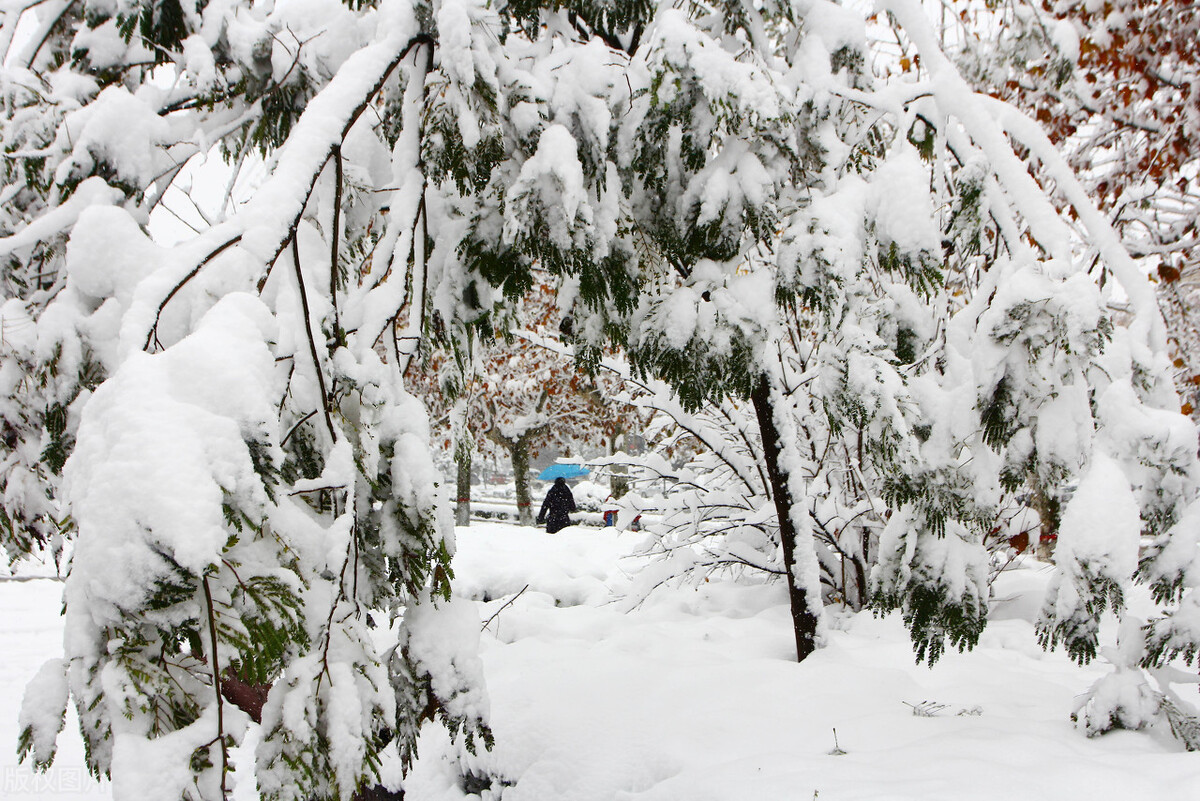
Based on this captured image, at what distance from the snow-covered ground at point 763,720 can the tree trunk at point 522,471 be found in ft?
46.8

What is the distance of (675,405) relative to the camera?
435cm

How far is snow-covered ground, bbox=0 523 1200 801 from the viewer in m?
2.09

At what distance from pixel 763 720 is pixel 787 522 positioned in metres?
0.98

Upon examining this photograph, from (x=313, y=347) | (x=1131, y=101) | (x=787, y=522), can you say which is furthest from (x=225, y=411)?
(x=1131, y=101)

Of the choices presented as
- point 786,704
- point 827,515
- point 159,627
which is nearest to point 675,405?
point 827,515

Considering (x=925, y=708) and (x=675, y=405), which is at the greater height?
(x=675, y=405)

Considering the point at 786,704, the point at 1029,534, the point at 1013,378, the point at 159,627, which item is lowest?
the point at 786,704

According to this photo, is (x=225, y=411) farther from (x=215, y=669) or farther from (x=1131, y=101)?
(x=1131, y=101)

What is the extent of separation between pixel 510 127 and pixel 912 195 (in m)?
1.22

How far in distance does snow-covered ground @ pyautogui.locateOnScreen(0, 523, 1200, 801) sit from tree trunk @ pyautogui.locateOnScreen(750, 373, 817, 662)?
0.47 ft

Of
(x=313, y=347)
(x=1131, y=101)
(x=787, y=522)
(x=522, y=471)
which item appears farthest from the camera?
(x=522, y=471)

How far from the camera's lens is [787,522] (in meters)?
3.43

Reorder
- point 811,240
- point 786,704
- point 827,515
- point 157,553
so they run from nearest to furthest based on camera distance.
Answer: point 157,553 → point 811,240 → point 786,704 → point 827,515

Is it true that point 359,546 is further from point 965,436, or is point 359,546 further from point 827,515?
point 827,515
